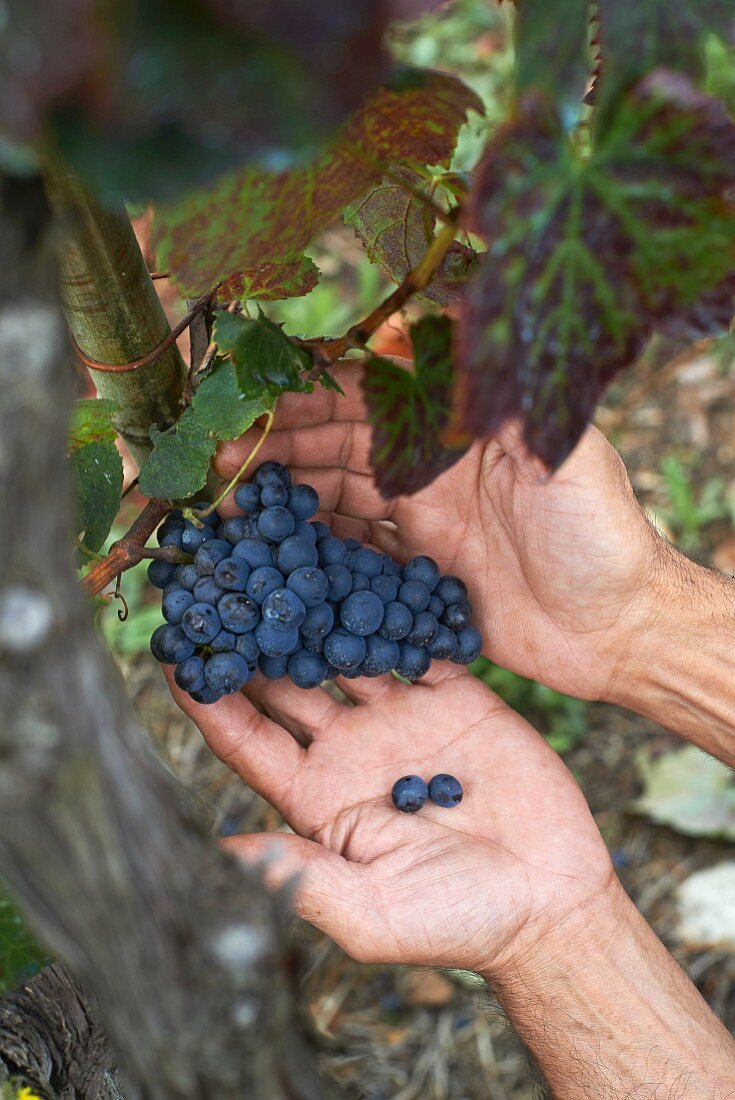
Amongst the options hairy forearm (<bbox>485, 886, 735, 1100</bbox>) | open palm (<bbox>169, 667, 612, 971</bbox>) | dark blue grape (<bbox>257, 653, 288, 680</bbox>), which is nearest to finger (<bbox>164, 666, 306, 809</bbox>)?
open palm (<bbox>169, 667, 612, 971</bbox>)

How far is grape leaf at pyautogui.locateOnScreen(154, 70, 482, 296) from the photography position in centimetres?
78

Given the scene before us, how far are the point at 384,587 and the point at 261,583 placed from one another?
0.21 metres

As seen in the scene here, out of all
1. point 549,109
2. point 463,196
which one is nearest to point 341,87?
point 549,109

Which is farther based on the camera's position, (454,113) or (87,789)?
(454,113)

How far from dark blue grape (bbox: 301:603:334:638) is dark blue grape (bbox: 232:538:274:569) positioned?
3.4 inches

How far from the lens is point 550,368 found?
25.0 inches

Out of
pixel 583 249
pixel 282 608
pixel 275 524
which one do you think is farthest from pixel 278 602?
pixel 583 249

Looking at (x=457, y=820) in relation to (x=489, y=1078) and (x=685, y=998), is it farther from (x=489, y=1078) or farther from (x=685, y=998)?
(x=489, y=1078)

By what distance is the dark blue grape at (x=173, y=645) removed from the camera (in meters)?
1.19

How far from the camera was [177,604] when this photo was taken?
1188 millimetres

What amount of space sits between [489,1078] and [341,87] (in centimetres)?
217

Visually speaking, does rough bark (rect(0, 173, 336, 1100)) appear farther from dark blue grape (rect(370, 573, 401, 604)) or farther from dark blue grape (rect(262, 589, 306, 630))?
dark blue grape (rect(370, 573, 401, 604))

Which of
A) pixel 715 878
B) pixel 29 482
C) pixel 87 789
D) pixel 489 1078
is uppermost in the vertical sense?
pixel 29 482

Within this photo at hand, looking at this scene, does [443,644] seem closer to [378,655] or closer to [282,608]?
[378,655]
